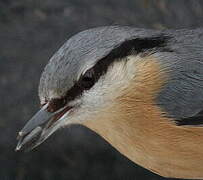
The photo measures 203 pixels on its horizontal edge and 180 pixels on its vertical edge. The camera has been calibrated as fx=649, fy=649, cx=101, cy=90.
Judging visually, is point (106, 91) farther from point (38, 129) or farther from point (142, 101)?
point (38, 129)

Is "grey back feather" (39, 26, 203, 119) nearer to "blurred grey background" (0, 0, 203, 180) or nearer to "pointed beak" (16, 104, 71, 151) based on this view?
"pointed beak" (16, 104, 71, 151)

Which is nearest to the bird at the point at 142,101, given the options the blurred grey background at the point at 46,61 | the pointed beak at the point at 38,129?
the pointed beak at the point at 38,129

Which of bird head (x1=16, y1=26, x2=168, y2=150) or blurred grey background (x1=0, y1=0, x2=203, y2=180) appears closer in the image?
bird head (x1=16, y1=26, x2=168, y2=150)

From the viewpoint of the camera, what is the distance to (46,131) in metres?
2.26

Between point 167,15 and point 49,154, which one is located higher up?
point 167,15

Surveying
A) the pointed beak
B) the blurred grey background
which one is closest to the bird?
the pointed beak

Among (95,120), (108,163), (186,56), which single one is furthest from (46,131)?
(108,163)

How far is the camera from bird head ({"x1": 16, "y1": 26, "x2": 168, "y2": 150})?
6.95 feet

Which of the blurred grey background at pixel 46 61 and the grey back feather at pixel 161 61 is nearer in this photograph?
the grey back feather at pixel 161 61

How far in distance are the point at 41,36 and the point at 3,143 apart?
0.77 meters

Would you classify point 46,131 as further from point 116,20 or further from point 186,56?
point 116,20

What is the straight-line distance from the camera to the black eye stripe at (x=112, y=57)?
7.01 ft

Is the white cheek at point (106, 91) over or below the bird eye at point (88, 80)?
below

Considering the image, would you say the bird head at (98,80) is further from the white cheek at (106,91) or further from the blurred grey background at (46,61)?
the blurred grey background at (46,61)
